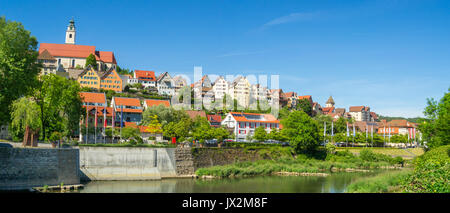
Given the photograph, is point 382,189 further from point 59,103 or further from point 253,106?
point 253,106

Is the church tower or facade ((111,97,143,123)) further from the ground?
the church tower

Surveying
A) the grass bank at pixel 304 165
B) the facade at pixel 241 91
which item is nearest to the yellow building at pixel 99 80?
the facade at pixel 241 91

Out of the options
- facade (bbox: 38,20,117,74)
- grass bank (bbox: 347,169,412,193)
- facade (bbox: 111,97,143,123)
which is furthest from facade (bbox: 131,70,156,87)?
grass bank (bbox: 347,169,412,193)

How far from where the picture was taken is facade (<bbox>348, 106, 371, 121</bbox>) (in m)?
163

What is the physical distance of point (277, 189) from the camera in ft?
114

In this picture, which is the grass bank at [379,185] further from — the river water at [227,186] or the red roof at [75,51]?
the red roof at [75,51]

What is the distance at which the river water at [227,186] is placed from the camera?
32906 millimetres

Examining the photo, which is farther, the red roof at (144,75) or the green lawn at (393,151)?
the red roof at (144,75)

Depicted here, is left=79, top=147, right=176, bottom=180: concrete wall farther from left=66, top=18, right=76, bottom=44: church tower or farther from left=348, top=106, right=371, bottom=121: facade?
left=348, top=106, right=371, bottom=121: facade

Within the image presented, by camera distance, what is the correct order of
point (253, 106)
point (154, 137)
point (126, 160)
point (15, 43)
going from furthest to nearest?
point (253, 106) < point (154, 137) < point (126, 160) < point (15, 43)

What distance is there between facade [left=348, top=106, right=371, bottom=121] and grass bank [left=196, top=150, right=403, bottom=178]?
10595 centimetres

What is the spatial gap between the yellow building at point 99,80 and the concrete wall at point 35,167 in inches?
2778
